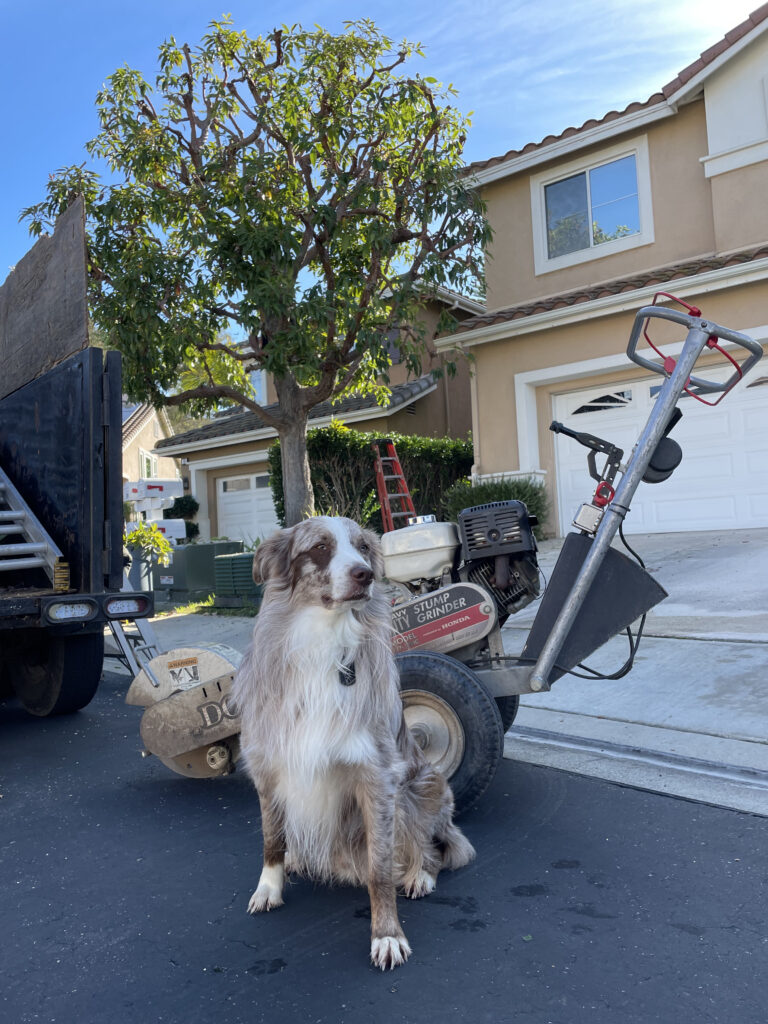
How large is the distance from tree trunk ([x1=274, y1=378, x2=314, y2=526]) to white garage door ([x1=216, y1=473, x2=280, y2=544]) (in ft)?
26.3

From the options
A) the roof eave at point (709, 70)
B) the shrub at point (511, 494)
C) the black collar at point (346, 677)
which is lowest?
the black collar at point (346, 677)

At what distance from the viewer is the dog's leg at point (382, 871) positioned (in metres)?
2.46

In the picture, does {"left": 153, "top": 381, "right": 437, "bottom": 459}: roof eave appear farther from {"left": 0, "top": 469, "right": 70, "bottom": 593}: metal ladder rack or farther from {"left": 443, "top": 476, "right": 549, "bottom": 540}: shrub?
{"left": 0, "top": 469, "right": 70, "bottom": 593}: metal ladder rack

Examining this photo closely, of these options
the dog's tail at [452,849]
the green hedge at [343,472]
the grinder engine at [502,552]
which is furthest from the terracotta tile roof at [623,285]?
the dog's tail at [452,849]

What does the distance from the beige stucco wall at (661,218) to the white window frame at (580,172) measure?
0.23 ft

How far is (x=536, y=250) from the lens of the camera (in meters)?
13.2

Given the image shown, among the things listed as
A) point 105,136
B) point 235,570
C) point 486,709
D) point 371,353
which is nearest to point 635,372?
point 371,353

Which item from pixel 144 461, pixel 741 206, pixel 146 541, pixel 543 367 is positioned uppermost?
pixel 741 206

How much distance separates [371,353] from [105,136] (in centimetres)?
457

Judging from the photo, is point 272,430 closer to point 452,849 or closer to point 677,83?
point 677,83

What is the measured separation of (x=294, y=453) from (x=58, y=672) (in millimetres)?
5687

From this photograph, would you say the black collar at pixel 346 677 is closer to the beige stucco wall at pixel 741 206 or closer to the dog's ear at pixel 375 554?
the dog's ear at pixel 375 554

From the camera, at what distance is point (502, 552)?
3889 mm

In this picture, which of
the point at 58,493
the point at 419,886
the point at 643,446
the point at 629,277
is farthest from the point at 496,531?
the point at 629,277
